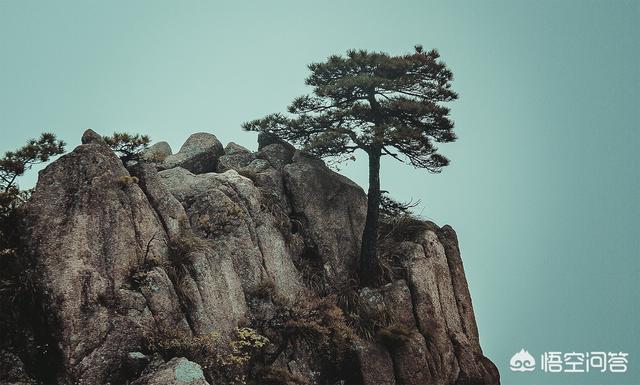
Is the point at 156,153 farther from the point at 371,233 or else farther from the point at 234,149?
the point at 371,233

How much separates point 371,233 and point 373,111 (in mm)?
6021

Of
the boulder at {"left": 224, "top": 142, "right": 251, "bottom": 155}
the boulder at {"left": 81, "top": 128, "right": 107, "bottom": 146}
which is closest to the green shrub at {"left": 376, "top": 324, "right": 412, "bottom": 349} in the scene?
the boulder at {"left": 224, "top": 142, "right": 251, "bottom": 155}

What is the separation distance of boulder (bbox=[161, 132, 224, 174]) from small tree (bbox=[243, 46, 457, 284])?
377 cm

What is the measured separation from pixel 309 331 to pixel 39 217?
10.2 meters

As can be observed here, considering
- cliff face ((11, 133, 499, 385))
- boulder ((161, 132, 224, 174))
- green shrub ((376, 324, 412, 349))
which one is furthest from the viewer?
boulder ((161, 132, 224, 174))

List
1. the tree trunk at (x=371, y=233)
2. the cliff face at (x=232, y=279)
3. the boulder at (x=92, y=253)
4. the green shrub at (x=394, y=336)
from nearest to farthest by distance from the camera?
1. the boulder at (x=92, y=253)
2. the cliff face at (x=232, y=279)
3. the green shrub at (x=394, y=336)
4. the tree trunk at (x=371, y=233)

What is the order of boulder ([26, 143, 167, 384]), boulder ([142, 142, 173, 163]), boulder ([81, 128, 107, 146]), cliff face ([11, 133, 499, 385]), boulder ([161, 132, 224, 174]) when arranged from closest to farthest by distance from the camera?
boulder ([26, 143, 167, 384]), cliff face ([11, 133, 499, 385]), boulder ([81, 128, 107, 146]), boulder ([142, 142, 173, 163]), boulder ([161, 132, 224, 174])

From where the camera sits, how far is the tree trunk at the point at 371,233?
2619 centimetres

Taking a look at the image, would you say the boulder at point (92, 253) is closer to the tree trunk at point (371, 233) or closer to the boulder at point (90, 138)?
the boulder at point (90, 138)

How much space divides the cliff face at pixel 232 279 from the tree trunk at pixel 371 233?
782 mm

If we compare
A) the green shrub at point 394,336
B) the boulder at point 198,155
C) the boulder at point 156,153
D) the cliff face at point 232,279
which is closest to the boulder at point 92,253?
the cliff face at point 232,279

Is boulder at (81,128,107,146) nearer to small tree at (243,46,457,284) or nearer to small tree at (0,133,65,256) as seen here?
small tree at (0,133,65,256)

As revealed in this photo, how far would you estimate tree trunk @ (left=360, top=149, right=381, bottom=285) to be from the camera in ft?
85.9

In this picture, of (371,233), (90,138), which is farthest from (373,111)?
(90,138)
